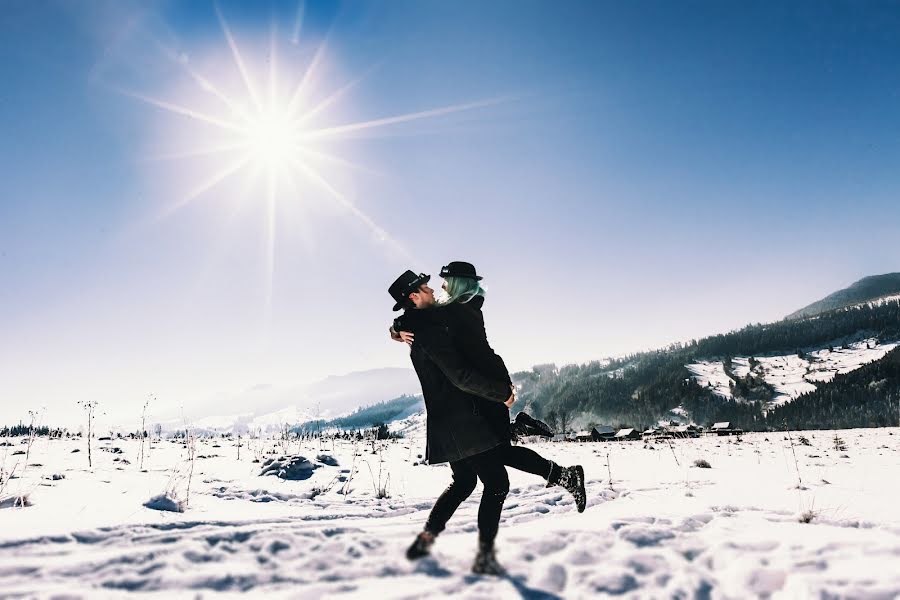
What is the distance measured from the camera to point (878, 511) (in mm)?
4047

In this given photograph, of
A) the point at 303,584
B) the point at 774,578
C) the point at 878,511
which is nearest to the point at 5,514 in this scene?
the point at 303,584

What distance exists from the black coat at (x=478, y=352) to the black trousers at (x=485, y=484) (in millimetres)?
173

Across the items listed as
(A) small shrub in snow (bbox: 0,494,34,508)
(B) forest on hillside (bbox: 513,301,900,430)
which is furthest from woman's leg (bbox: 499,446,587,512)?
(B) forest on hillside (bbox: 513,301,900,430)

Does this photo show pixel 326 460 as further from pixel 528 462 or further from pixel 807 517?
pixel 807 517

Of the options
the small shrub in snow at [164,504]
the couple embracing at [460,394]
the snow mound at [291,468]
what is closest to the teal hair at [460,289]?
the couple embracing at [460,394]

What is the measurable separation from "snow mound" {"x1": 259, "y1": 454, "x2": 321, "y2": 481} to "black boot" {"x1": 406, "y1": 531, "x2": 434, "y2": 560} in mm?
5456

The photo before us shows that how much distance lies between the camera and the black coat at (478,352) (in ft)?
10.5

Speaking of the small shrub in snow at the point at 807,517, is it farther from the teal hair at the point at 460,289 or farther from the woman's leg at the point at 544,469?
the teal hair at the point at 460,289

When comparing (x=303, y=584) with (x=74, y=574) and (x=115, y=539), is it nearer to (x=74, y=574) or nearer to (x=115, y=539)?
(x=74, y=574)

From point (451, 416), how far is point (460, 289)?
960mm

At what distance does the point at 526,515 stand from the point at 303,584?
2.63 m

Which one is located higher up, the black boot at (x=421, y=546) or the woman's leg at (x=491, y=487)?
the woman's leg at (x=491, y=487)

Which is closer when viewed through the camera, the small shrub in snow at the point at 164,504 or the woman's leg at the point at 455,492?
the woman's leg at the point at 455,492

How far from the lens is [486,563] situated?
9.02ft
